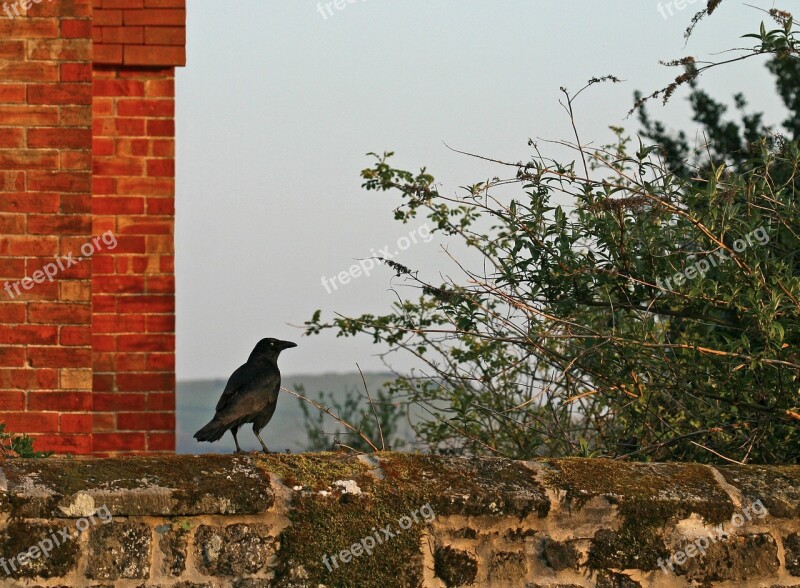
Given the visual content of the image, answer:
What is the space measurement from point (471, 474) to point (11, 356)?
9.83 ft

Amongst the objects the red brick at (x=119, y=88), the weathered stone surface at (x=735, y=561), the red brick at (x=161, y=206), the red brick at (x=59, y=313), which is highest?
the red brick at (x=119, y=88)

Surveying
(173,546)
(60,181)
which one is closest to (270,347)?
(60,181)

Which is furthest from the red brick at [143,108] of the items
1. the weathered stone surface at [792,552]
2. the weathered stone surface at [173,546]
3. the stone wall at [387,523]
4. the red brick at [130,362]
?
the weathered stone surface at [792,552]

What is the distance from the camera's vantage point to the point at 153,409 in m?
6.06

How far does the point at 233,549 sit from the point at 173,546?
0.59 feet

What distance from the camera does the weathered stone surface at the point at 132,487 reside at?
10.3 feet

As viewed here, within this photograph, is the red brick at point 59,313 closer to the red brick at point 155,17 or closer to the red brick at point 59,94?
the red brick at point 59,94

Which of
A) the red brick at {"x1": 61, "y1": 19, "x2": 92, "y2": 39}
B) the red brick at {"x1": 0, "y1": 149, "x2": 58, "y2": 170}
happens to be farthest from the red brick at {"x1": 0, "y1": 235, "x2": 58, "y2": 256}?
the red brick at {"x1": 61, "y1": 19, "x2": 92, "y2": 39}

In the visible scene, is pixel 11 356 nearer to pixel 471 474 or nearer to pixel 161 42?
pixel 161 42

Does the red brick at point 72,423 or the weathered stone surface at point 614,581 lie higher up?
the red brick at point 72,423

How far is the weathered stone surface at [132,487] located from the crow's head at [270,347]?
157 centimetres

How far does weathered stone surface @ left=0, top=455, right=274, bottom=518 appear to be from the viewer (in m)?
3.15

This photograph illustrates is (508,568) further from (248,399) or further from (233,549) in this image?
(248,399)

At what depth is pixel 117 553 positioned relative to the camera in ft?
10.4
